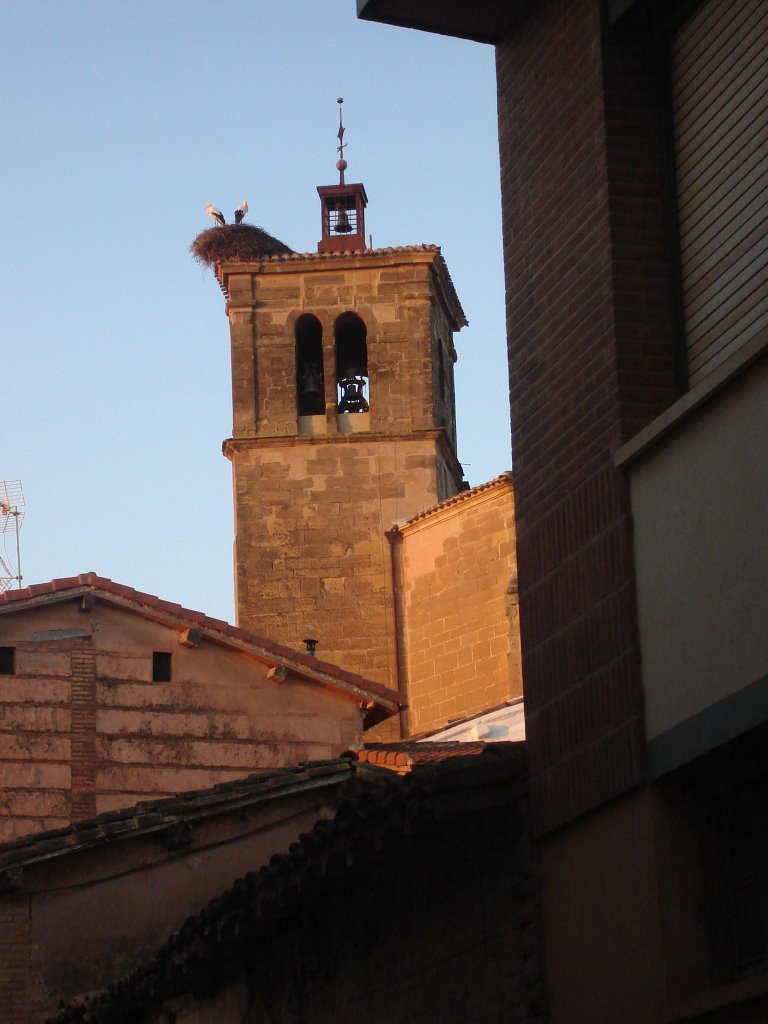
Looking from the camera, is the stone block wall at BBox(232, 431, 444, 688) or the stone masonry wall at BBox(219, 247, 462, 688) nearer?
the stone block wall at BBox(232, 431, 444, 688)

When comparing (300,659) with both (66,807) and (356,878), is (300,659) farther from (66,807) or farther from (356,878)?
(356,878)

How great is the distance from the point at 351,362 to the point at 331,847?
28947 mm

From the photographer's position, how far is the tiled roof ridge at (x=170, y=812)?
1279 cm

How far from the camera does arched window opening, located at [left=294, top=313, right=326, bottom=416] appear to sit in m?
35.2

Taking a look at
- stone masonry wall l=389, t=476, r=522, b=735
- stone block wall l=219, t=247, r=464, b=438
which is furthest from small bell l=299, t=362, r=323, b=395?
stone masonry wall l=389, t=476, r=522, b=735

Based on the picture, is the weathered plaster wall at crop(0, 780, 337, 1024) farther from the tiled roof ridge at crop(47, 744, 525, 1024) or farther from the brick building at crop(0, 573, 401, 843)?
the brick building at crop(0, 573, 401, 843)

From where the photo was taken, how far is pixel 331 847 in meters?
7.31

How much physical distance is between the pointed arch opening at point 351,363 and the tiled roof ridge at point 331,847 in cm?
2580

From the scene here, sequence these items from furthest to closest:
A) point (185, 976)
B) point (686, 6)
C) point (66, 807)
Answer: point (66, 807)
point (185, 976)
point (686, 6)

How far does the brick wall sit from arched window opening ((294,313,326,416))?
2749 centimetres

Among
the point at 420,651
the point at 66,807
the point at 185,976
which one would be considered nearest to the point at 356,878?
the point at 185,976

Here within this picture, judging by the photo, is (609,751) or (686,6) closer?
(609,751)

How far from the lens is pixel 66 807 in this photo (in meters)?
17.7

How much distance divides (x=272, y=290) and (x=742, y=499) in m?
30.1
